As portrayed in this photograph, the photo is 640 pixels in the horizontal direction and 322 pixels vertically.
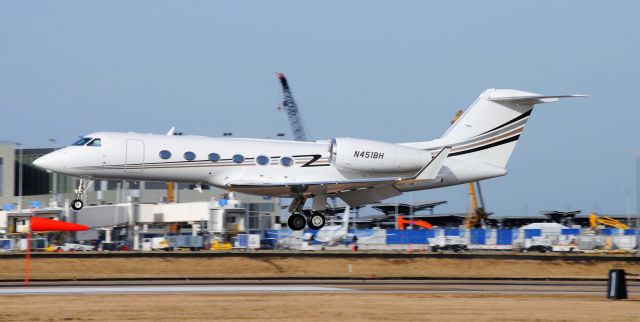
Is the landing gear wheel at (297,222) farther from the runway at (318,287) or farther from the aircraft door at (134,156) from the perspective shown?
the aircraft door at (134,156)

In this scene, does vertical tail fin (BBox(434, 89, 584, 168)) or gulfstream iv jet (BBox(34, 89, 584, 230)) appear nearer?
gulfstream iv jet (BBox(34, 89, 584, 230))

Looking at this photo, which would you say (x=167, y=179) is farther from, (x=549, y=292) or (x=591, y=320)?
(x=591, y=320)

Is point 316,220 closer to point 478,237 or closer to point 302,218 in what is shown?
point 302,218

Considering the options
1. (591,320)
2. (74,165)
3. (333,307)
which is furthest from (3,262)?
(591,320)

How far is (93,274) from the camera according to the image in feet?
125

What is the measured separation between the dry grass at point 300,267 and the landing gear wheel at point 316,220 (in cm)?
363

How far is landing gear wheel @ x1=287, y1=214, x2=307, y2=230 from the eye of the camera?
35281mm

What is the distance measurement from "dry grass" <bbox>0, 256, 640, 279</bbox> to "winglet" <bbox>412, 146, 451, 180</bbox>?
266 inches

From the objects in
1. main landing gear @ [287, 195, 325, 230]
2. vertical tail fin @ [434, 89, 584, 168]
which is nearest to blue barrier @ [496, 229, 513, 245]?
vertical tail fin @ [434, 89, 584, 168]

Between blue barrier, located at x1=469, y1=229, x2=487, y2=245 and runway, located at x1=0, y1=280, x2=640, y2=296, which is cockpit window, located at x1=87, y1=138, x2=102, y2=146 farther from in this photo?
blue barrier, located at x1=469, y1=229, x2=487, y2=245

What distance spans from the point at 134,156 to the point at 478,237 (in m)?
27.2

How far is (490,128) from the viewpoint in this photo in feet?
119

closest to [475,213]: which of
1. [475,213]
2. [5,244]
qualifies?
[475,213]

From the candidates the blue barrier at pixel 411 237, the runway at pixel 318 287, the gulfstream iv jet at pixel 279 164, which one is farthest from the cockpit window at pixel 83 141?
the blue barrier at pixel 411 237
